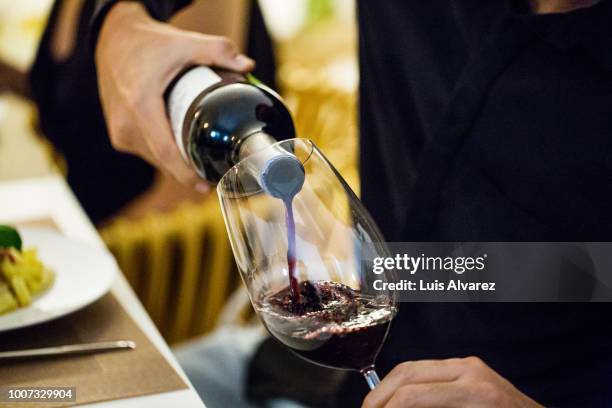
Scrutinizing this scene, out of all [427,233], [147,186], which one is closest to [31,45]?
[147,186]

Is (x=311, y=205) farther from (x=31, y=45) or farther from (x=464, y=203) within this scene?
(x=31, y=45)

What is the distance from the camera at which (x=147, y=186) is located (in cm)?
202

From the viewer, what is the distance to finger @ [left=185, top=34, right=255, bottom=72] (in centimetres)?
91

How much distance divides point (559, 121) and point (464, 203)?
13 centimetres

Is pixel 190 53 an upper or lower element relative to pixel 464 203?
upper

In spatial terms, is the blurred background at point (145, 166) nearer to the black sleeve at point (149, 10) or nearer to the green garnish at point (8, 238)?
the black sleeve at point (149, 10)

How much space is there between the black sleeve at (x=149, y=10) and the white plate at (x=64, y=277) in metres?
0.24

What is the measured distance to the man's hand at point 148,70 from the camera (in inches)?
36.1

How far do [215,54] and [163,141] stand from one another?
10 centimetres

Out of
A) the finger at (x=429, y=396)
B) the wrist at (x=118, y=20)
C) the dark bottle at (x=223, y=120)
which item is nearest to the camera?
the finger at (x=429, y=396)

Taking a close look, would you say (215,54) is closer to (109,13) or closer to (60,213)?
(109,13)

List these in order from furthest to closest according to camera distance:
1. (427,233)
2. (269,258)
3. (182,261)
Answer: (182,261), (427,233), (269,258)

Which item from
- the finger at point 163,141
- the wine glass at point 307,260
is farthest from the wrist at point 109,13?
the wine glass at point 307,260

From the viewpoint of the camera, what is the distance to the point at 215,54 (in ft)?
2.98
